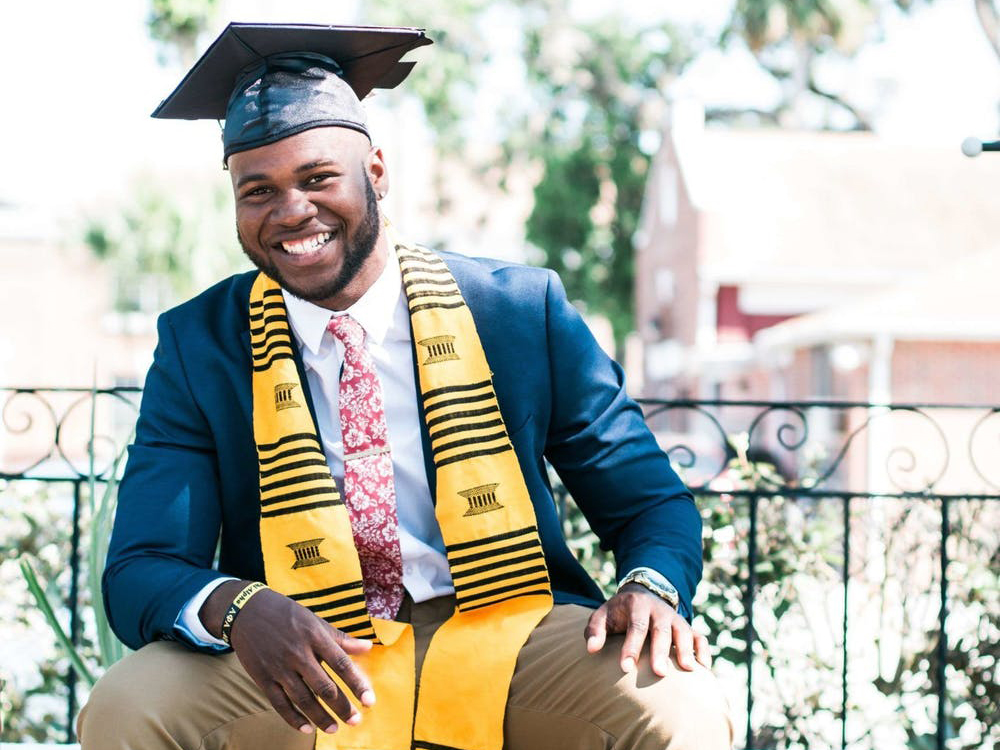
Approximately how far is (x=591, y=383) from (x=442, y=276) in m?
0.37

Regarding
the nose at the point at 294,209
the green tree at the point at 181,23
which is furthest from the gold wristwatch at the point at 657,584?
the green tree at the point at 181,23

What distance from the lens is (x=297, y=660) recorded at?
5.60 feet

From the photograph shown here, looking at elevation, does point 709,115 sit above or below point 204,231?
above

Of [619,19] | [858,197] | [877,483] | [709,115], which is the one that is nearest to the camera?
[877,483]

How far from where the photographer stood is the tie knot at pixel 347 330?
2.14m

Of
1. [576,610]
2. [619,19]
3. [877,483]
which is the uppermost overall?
[619,19]

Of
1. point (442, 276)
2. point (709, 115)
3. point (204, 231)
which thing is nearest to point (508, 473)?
point (442, 276)

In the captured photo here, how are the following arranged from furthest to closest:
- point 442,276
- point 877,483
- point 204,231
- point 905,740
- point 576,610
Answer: point 204,231 → point 877,483 → point 905,740 → point 442,276 → point 576,610

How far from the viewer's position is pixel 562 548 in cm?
215

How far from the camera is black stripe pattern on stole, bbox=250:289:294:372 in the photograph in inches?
82.7

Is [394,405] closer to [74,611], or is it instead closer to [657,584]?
[657,584]

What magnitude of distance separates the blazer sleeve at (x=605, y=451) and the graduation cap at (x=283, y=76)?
1.81 feet

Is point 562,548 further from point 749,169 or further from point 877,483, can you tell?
point 749,169

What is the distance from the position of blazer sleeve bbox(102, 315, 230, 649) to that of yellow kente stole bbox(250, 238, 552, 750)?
12cm
